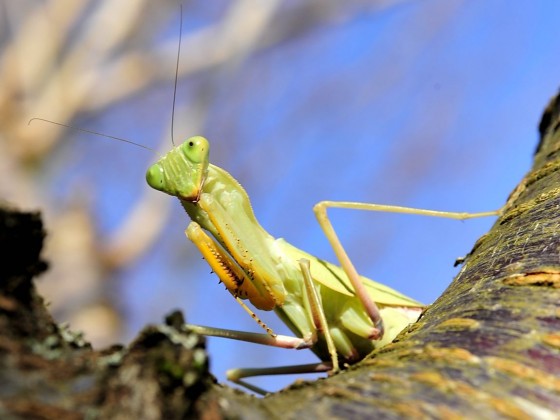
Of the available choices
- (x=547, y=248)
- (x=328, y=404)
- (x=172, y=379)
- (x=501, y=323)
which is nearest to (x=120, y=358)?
(x=172, y=379)

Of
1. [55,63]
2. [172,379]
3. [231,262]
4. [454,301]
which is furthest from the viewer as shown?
[55,63]

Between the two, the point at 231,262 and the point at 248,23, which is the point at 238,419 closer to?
the point at 231,262

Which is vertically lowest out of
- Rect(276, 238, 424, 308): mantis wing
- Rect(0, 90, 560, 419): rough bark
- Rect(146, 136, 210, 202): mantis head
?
Rect(0, 90, 560, 419): rough bark

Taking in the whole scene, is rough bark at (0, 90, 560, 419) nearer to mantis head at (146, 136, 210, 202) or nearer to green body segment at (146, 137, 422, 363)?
green body segment at (146, 137, 422, 363)

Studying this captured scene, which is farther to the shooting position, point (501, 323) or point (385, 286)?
point (385, 286)

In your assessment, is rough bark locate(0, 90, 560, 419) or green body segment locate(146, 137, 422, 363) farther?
green body segment locate(146, 137, 422, 363)

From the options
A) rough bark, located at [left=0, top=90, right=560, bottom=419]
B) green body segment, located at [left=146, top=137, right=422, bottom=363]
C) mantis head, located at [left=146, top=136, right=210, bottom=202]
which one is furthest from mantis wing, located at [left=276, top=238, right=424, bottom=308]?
rough bark, located at [left=0, top=90, right=560, bottom=419]

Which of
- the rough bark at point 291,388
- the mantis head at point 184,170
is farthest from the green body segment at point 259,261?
the rough bark at point 291,388
